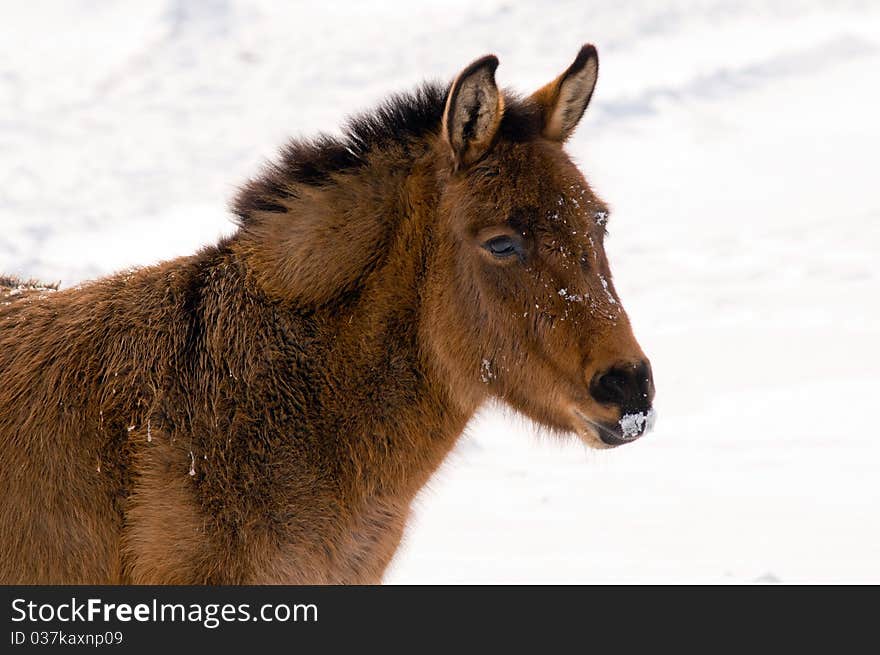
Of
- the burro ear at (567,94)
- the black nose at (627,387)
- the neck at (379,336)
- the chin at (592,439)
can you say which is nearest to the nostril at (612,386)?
the black nose at (627,387)

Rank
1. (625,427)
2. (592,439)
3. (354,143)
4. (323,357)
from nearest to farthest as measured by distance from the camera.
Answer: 1. (625,427)
2. (592,439)
3. (323,357)
4. (354,143)

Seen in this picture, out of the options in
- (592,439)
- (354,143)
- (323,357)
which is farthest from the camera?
(354,143)

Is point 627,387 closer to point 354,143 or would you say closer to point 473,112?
point 473,112

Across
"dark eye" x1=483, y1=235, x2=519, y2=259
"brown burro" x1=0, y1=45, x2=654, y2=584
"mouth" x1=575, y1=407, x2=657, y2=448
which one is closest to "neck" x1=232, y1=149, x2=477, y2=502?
"brown burro" x1=0, y1=45, x2=654, y2=584

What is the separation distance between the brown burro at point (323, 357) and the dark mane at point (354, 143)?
0.04 ft

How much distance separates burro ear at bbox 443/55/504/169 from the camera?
4863mm

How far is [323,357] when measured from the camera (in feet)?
16.6

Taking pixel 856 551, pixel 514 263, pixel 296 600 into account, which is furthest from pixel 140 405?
pixel 856 551

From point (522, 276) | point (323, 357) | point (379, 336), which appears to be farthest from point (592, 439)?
point (323, 357)

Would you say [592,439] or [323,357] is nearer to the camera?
[592,439]

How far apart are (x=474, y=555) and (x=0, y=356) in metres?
7.94

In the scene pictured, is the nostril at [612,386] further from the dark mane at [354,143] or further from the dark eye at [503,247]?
the dark mane at [354,143]

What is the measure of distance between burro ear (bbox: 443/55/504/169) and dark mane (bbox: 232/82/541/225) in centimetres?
26

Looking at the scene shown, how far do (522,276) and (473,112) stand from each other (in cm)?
92
